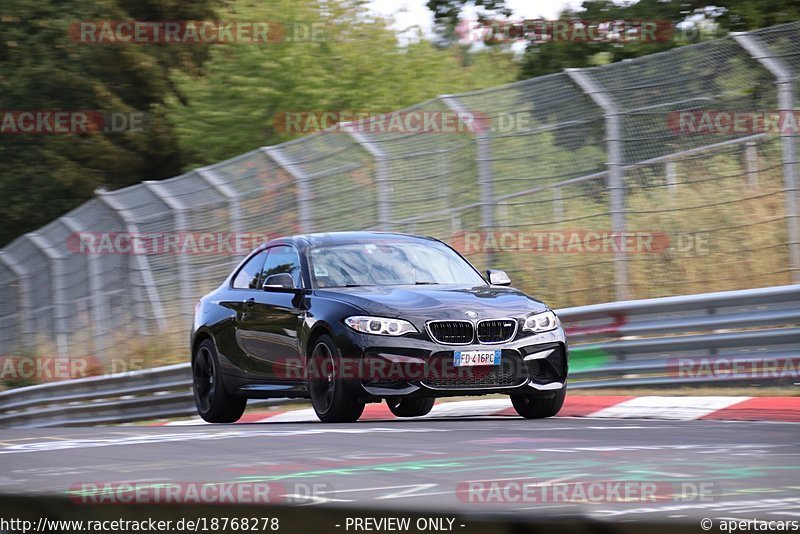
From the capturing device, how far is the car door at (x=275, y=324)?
10.9 metres

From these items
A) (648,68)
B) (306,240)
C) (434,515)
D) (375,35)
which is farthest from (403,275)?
(375,35)

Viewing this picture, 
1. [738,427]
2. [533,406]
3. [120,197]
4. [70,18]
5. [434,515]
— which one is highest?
[434,515]

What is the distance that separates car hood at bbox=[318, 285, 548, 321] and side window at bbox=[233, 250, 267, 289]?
1.49m

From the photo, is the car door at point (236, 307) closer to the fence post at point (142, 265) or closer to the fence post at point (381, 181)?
the fence post at point (381, 181)

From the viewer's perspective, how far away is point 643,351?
12.6 meters

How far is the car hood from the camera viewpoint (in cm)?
1007

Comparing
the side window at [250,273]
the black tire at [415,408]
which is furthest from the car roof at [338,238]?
the black tire at [415,408]

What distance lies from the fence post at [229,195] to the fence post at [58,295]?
4929 millimetres

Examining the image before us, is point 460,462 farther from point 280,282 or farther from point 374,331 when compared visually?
point 280,282

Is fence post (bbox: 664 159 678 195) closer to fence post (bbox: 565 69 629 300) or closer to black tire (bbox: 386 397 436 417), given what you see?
fence post (bbox: 565 69 629 300)

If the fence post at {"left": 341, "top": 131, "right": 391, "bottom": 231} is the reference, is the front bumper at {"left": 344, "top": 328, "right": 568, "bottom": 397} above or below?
above

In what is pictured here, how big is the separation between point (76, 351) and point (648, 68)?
12759mm

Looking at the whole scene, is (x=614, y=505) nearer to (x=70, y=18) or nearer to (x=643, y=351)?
(x=643, y=351)

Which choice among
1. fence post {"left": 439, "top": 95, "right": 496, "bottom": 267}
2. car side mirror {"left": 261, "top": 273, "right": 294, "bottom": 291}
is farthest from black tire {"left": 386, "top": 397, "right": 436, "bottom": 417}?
fence post {"left": 439, "top": 95, "right": 496, "bottom": 267}
